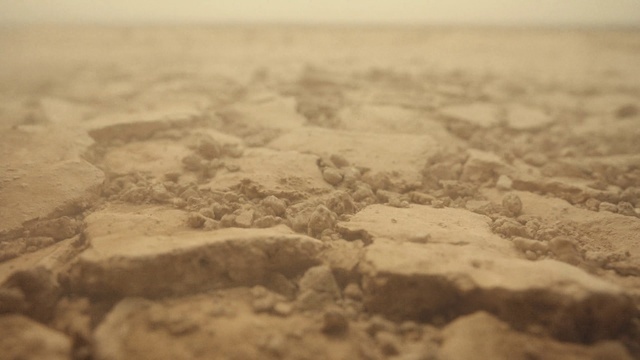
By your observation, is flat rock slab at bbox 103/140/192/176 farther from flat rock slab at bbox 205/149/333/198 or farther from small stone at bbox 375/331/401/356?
small stone at bbox 375/331/401/356

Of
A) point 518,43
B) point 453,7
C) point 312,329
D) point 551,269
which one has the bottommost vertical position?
point 312,329

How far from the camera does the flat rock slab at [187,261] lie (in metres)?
1.00

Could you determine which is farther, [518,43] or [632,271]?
[518,43]

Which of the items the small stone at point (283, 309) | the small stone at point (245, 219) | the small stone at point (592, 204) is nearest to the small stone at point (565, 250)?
the small stone at point (592, 204)

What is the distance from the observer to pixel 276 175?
150 centimetres

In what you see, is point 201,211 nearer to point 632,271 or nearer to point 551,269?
point 551,269

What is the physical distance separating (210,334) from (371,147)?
110 cm

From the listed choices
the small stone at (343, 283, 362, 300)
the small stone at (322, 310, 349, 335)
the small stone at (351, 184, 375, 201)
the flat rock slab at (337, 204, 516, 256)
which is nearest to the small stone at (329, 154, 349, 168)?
the small stone at (351, 184, 375, 201)

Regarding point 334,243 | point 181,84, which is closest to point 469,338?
point 334,243

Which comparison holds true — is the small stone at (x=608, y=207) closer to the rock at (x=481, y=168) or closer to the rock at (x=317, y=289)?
the rock at (x=481, y=168)

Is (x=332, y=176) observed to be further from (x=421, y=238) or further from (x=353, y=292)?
(x=353, y=292)

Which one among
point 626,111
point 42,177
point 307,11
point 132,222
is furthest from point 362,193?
point 307,11

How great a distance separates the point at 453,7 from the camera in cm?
379

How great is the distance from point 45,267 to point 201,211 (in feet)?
1.35
